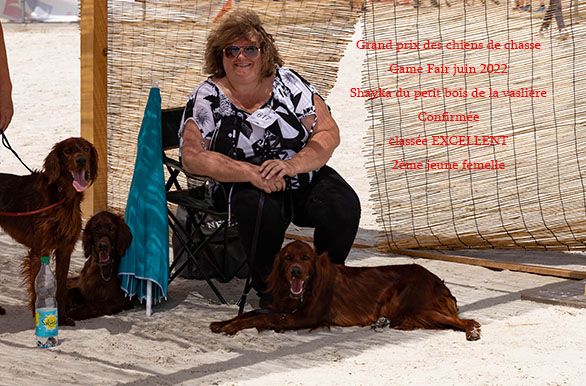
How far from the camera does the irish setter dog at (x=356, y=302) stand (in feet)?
15.4

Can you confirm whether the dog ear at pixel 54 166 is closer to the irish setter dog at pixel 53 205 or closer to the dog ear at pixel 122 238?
the irish setter dog at pixel 53 205

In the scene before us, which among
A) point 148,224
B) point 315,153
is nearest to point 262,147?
point 315,153

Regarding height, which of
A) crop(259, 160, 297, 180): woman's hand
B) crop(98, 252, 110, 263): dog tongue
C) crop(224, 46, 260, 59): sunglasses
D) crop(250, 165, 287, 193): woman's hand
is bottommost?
crop(98, 252, 110, 263): dog tongue

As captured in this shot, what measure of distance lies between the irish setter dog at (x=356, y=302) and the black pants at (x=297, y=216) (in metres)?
0.18

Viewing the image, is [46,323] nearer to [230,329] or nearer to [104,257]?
[104,257]

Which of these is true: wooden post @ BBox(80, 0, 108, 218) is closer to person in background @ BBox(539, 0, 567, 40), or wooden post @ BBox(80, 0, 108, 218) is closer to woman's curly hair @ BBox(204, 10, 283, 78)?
woman's curly hair @ BBox(204, 10, 283, 78)

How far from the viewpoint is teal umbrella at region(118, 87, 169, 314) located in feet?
16.6

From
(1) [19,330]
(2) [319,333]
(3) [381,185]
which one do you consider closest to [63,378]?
(1) [19,330]

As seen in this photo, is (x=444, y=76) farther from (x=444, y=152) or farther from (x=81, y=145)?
(x=81, y=145)

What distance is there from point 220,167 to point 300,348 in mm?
839

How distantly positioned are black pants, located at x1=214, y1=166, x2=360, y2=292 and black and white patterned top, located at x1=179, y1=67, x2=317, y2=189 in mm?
78

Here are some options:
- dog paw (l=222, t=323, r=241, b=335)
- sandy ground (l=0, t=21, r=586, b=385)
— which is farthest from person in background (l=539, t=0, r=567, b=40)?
dog paw (l=222, t=323, r=241, b=335)

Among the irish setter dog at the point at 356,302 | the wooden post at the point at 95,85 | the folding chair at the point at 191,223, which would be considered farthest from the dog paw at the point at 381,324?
the wooden post at the point at 95,85

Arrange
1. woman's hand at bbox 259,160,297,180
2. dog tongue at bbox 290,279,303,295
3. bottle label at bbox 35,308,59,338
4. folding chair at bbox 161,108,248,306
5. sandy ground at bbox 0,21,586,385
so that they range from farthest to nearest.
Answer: folding chair at bbox 161,108,248,306
woman's hand at bbox 259,160,297,180
dog tongue at bbox 290,279,303,295
bottle label at bbox 35,308,59,338
sandy ground at bbox 0,21,586,385
